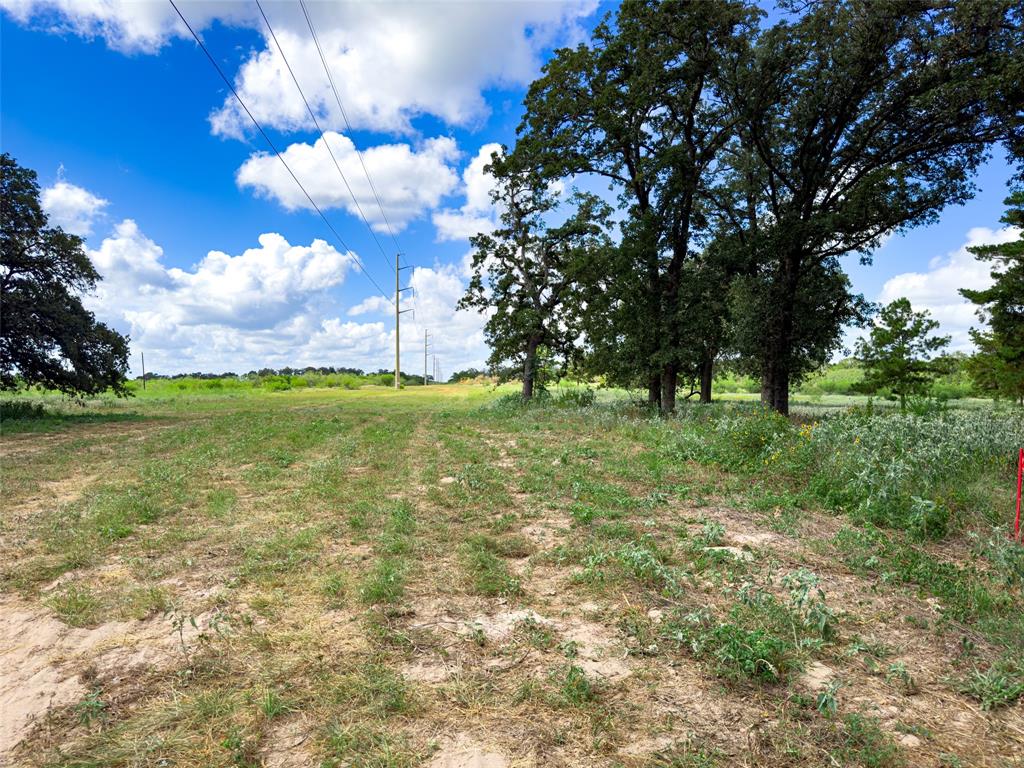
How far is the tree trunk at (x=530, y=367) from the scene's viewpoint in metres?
30.6

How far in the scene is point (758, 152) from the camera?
1994 centimetres

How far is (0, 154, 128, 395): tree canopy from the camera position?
2252 centimetres

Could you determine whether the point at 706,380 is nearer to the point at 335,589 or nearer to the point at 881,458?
the point at 881,458

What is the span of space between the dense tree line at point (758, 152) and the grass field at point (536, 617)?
1177 centimetres

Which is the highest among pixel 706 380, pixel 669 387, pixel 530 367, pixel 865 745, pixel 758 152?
pixel 758 152

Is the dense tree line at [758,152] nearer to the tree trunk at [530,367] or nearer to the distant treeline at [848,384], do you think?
the tree trunk at [530,367]

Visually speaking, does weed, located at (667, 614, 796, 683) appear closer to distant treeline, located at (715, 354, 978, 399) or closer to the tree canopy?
the tree canopy

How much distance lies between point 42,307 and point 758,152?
102 feet

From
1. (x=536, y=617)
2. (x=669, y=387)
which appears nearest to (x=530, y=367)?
(x=669, y=387)

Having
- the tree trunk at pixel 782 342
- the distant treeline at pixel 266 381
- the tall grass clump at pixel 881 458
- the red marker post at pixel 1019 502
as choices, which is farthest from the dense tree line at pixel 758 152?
the distant treeline at pixel 266 381

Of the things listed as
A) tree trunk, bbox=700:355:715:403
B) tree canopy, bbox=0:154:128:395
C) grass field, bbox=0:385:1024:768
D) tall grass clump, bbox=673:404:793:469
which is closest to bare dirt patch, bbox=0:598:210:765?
grass field, bbox=0:385:1024:768

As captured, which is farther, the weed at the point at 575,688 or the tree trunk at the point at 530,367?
the tree trunk at the point at 530,367

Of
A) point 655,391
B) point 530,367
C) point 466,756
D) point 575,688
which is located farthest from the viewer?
point 530,367

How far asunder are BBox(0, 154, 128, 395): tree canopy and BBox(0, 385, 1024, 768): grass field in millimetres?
18002
